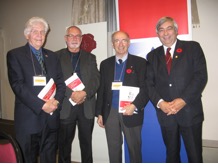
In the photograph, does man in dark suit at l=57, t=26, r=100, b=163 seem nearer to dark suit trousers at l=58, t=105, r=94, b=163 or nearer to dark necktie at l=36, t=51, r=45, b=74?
dark suit trousers at l=58, t=105, r=94, b=163

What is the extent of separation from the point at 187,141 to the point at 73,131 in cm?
138

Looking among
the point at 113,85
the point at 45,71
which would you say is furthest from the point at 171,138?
the point at 45,71

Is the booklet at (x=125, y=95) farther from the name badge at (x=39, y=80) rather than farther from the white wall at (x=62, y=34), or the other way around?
the white wall at (x=62, y=34)

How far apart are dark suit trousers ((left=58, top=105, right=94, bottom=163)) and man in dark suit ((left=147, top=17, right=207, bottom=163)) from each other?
0.92 meters

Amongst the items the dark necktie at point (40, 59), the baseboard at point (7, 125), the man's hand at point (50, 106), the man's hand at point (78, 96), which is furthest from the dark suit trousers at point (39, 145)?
the baseboard at point (7, 125)

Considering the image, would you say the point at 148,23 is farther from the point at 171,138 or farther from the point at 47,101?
the point at 47,101

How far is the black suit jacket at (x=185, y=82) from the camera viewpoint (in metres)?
1.95

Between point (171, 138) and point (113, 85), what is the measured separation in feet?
2.89

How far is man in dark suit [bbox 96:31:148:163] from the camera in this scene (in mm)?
2167

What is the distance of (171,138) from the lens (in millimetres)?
2049

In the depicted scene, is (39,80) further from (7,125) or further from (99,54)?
(7,125)

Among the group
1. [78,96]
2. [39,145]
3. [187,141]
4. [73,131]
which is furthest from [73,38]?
[187,141]

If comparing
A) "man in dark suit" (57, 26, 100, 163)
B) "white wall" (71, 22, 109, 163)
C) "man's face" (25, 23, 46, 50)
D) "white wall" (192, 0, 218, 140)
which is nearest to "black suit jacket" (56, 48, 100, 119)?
"man in dark suit" (57, 26, 100, 163)

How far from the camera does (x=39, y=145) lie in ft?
6.54
